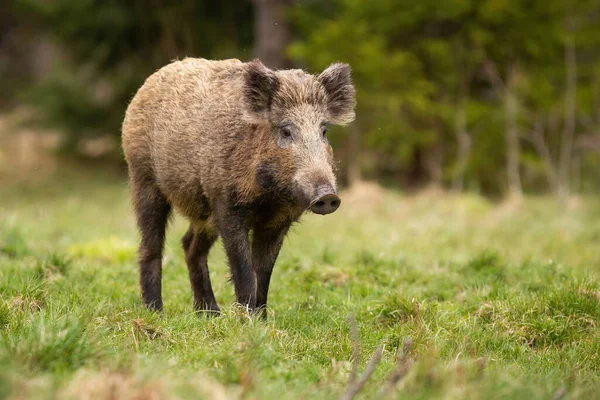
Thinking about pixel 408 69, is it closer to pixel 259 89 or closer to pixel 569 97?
pixel 569 97

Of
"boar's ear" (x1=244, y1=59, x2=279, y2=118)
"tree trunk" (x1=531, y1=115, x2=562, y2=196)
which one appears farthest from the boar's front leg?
"tree trunk" (x1=531, y1=115, x2=562, y2=196)

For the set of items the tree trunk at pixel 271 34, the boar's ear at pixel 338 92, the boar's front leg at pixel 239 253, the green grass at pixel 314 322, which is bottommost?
the green grass at pixel 314 322

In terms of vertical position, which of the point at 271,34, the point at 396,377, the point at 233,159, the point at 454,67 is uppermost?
the point at 271,34

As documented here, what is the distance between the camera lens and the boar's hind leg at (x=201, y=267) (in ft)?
21.5

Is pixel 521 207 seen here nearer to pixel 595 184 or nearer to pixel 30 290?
pixel 595 184

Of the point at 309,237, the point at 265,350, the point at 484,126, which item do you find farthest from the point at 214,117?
the point at 484,126

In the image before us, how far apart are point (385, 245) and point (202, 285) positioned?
388 cm

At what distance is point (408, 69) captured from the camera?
56.2 feet

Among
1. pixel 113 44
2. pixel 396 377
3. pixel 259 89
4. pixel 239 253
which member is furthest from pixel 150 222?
pixel 113 44

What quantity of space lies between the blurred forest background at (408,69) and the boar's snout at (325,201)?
35.6ft

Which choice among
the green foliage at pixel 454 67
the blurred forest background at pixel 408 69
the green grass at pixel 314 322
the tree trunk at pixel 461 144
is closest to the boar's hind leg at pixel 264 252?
the green grass at pixel 314 322

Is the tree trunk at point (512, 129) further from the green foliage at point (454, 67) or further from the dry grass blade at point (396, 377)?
the dry grass blade at point (396, 377)

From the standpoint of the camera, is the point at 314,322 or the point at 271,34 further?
the point at 271,34

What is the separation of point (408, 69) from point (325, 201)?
41.7 ft
